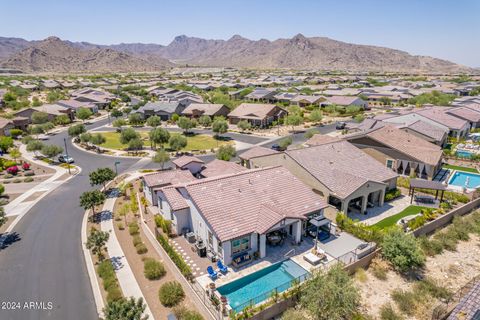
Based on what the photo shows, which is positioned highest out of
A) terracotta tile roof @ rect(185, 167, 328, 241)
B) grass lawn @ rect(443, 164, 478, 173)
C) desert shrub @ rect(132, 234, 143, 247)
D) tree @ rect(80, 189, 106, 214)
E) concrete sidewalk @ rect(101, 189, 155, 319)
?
terracotta tile roof @ rect(185, 167, 328, 241)

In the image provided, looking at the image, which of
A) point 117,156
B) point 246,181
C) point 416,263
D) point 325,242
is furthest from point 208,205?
point 117,156

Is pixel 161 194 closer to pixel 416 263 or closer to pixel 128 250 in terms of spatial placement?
pixel 128 250

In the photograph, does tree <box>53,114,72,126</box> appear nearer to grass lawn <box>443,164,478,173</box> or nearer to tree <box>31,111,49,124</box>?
tree <box>31,111,49,124</box>

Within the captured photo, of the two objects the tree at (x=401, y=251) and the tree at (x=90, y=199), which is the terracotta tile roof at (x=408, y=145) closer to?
the tree at (x=401, y=251)

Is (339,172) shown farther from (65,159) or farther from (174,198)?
(65,159)

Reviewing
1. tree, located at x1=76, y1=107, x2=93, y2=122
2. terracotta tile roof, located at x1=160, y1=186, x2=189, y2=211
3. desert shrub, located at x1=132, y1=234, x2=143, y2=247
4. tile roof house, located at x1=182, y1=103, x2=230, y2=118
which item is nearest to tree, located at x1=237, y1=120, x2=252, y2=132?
tile roof house, located at x1=182, y1=103, x2=230, y2=118

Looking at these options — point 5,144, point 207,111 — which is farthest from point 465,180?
point 5,144

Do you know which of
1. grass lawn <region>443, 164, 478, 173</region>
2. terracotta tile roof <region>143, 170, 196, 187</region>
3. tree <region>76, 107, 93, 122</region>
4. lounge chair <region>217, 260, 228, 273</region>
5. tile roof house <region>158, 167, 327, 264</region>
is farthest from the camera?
tree <region>76, 107, 93, 122</region>
